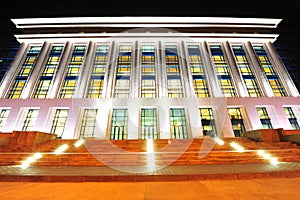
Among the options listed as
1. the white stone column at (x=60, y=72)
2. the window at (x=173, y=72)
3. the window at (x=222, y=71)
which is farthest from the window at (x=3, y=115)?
the window at (x=222, y=71)

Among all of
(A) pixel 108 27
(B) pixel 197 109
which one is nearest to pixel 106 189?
(B) pixel 197 109

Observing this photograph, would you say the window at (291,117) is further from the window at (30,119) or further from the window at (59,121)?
the window at (30,119)

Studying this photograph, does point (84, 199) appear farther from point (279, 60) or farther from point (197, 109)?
point (279, 60)

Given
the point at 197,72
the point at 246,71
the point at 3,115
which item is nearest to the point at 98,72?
the point at 3,115

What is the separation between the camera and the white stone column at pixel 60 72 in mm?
18953

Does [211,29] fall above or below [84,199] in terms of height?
above

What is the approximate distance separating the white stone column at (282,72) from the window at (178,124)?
1437 centimetres

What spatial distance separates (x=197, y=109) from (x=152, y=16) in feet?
60.2

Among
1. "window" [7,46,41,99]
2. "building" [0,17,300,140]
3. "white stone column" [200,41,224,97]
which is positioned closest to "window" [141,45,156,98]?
"building" [0,17,300,140]

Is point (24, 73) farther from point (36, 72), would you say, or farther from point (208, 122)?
point (208, 122)

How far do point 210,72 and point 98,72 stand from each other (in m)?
16.2

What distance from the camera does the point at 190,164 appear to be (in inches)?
255

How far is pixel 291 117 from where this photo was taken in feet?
58.4

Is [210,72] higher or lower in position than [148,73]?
lower
